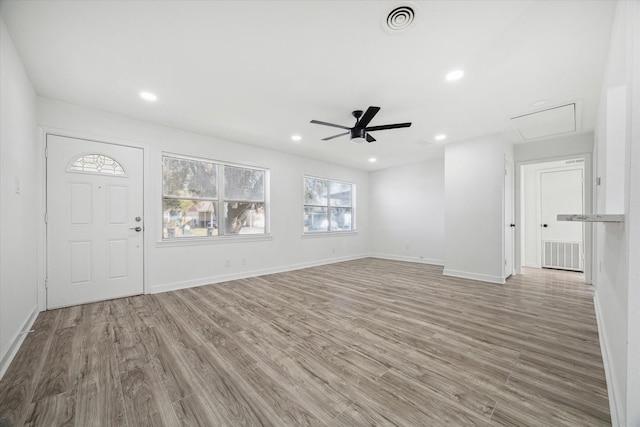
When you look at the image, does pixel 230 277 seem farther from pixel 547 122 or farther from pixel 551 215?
pixel 551 215

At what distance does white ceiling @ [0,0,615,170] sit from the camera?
1.84 m

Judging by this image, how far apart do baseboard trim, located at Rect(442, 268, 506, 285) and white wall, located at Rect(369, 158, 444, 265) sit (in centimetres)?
114

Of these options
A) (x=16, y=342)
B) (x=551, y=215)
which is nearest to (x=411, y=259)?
(x=551, y=215)

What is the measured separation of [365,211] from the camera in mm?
7609

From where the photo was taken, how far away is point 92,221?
3.44m

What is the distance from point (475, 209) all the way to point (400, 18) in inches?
151

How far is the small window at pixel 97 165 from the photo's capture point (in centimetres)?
338

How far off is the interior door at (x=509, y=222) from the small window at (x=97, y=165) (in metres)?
6.39

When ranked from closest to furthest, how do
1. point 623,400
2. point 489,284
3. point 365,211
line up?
point 623,400
point 489,284
point 365,211

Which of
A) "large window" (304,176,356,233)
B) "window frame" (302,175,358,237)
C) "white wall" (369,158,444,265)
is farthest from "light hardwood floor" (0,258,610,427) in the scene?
"large window" (304,176,356,233)

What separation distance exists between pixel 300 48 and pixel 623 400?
10.1ft

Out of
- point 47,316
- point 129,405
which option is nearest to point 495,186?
point 129,405

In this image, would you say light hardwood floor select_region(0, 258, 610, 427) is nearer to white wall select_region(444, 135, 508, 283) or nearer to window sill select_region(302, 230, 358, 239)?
white wall select_region(444, 135, 508, 283)

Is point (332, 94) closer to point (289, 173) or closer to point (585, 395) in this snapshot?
point (289, 173)
